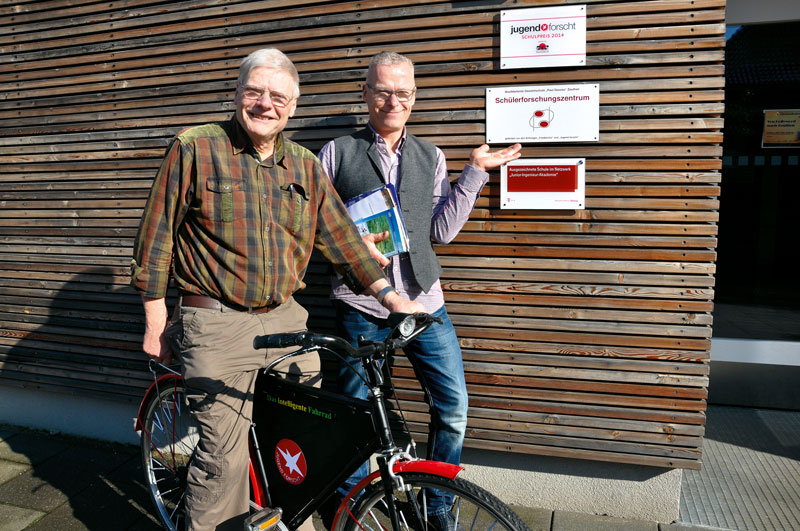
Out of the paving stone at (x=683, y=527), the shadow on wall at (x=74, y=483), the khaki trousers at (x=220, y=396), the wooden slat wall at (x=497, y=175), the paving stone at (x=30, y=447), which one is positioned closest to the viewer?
the khaki trousers at (x=220, y=396)

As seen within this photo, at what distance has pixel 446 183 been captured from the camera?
3.25m

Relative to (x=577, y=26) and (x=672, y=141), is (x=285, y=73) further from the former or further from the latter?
(x=672, y=141)

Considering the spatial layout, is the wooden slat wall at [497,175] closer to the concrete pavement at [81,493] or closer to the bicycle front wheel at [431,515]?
the concrete pavement at [81,493]

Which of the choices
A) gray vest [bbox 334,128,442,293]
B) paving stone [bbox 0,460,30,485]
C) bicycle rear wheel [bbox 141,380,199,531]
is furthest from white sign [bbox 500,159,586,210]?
paving stone [bbox 0,460,30,485]

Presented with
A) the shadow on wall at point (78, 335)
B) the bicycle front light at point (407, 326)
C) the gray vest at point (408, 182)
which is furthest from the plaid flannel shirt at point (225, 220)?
the shadow on wall at point (78, 335)

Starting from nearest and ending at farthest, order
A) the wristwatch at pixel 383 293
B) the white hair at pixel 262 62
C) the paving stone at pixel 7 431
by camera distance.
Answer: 1. the white hair at pixel 262 62
2. the wristwatch at pixel 383 293
3. the paving stone at pixel 7 431

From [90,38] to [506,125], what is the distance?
3051mm

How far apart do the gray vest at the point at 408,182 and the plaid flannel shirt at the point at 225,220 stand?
0.39m

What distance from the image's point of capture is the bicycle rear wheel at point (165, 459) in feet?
10.6

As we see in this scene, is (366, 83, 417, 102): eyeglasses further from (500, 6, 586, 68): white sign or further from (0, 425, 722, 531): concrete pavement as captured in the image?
(0, 425, 722, 531): concrete pavement

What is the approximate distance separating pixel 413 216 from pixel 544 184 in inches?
32.7

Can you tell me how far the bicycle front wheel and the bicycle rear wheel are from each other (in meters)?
1.29

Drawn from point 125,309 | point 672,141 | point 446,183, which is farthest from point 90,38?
point 672,141

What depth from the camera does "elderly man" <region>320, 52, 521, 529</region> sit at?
3.03 metres
